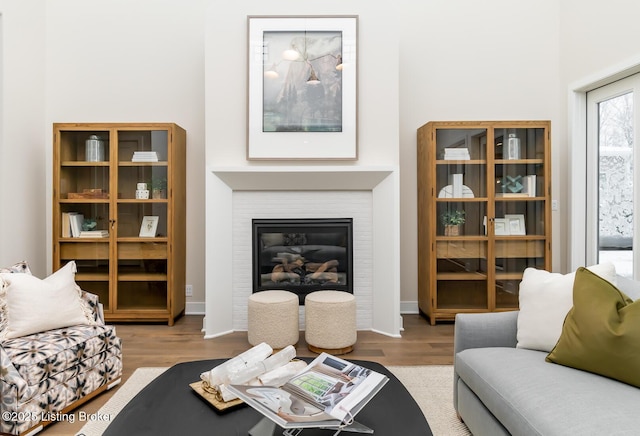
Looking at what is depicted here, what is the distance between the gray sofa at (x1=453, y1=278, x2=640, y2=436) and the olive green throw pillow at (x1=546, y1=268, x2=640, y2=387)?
48 millimetres

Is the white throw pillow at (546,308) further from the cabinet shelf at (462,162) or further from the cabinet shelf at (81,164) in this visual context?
the cabinet shelf at (81,164)

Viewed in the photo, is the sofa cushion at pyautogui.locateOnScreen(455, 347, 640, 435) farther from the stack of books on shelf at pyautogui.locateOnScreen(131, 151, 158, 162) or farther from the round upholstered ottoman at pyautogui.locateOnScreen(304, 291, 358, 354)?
the stack of books on shelf at pyautogui.locateOnScreen(131, 151, 158, 162)

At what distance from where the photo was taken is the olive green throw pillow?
1.48 m

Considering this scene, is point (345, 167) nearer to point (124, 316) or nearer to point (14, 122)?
point (124, 316)

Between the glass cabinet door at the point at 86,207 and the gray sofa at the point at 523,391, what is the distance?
10.6ft

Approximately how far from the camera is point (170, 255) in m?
3.68

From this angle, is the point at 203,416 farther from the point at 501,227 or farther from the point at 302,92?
the point at 501,227

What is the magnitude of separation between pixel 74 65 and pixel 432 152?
12.0 feet

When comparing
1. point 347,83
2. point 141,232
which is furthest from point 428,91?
point 141,232

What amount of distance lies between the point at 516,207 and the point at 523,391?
2.63 metres

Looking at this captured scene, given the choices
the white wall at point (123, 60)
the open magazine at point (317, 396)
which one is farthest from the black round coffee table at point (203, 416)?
the white wall at point (123, 60)

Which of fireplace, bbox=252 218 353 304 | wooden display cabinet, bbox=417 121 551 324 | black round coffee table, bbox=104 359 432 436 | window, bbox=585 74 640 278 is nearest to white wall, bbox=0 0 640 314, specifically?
window, bbox=585 74 640 278

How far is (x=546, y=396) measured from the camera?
4.70 feet

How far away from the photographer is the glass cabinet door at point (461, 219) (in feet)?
12.2
